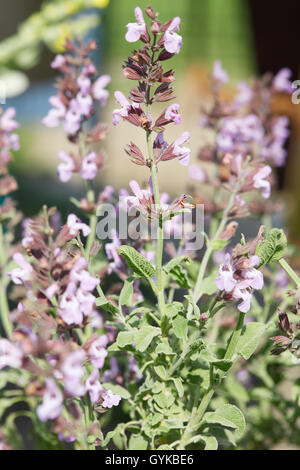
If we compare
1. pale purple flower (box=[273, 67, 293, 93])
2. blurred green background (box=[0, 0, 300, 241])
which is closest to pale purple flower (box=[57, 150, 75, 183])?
pale purple flower (box=[273, 67, 293, 93])

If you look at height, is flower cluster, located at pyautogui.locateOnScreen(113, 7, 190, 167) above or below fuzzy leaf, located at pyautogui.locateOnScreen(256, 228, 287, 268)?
above

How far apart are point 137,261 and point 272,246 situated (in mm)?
136

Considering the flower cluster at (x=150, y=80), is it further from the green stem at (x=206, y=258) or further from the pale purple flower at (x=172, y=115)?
the green stem at (x=206, y=258)

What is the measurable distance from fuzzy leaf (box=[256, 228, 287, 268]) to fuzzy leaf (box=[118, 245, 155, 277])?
0.11m

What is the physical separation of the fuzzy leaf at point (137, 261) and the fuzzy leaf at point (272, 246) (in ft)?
0.37

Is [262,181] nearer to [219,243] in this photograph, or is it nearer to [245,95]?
[219,243]

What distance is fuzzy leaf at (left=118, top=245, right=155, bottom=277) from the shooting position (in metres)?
0.54

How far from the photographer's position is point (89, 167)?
0.72m

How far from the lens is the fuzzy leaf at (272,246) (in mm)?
529

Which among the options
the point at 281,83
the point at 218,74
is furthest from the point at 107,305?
the point at 281,83

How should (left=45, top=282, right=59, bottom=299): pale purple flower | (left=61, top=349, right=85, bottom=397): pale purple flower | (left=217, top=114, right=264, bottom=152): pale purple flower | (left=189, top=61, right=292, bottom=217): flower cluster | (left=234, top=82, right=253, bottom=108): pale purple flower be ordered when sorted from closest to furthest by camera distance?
(left=61, top=349, right=85, bottom=397): pale purple flower, (left=45, top=282, right=59, bottom=299): pale purple flower, (left=189, top=61, right=292, bottom=217): flower cluster, (left=217, top=114, right=264, bottom=152): pale purple flower, (left=234, top=82, right=253, bottom=108): pale purple flower

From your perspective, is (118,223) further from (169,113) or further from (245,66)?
(245,66)

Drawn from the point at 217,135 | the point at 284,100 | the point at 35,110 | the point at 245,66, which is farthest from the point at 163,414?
the point at 245,66

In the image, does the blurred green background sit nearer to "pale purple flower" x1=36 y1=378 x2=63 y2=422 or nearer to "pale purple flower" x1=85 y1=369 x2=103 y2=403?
"pale purple flower" x1=85 y1=369 x2=103 y2=403
